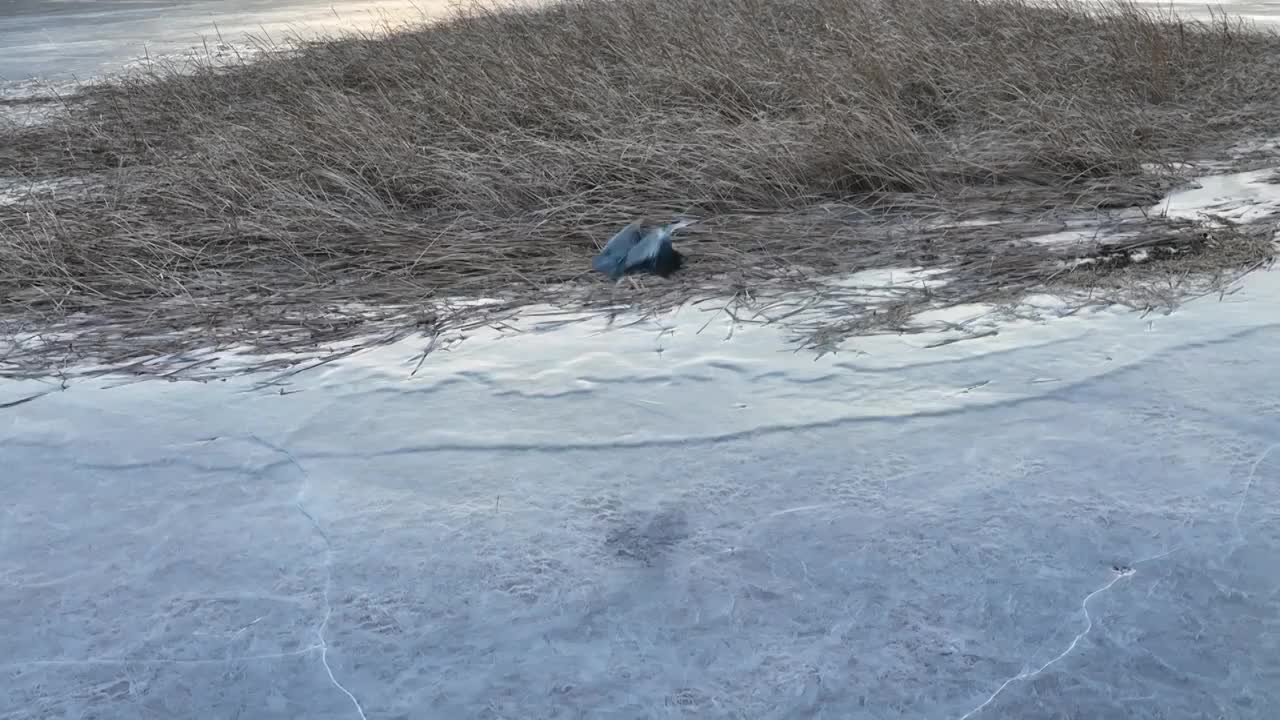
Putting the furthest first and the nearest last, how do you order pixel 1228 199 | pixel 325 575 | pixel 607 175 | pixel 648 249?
pixel 607 175, pixel 1228 199, pixel 648 249, pixel 325 575

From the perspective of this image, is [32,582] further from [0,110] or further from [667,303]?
[0,110]

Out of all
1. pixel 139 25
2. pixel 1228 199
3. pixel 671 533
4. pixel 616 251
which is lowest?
pixel 139 25

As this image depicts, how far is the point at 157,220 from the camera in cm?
446

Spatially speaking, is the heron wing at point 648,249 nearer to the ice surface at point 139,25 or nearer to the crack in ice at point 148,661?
the crack in ice at point 148,661

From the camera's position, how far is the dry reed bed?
3506 millimetres

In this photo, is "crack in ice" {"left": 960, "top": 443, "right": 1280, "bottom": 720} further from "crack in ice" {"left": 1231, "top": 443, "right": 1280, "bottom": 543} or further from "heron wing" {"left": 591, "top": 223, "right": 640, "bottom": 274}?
"heron wing" {"left": 591, "top": 223, "right": 640, "bottom": 274}

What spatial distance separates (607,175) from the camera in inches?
180

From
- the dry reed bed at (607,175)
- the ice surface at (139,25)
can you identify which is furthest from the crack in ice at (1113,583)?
the ice surface at (139,25)

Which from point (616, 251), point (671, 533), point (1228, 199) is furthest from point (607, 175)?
point (671, 533)

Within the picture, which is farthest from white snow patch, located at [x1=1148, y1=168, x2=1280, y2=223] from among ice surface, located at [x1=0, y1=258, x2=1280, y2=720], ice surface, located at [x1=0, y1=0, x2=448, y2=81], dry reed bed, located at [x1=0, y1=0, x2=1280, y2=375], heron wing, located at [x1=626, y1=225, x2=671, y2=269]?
ice surface, located at [x1=0, y1=0, x2=448, y2=81]

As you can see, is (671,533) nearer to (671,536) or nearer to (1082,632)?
(671,536)

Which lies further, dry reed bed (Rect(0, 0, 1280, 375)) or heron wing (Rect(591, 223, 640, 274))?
heron wing (Rect(591, 223, 640, 274))

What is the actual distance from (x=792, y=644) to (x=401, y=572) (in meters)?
0.67

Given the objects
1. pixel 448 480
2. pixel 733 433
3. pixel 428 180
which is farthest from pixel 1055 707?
pixel 428 180
